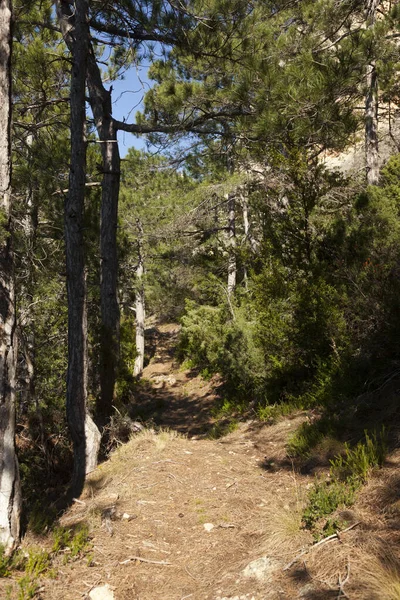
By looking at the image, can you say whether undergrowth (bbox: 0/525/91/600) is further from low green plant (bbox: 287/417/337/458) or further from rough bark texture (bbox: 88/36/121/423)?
rough bark texture (bbox: 88/36/121/423)

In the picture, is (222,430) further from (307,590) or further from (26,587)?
(307,590)

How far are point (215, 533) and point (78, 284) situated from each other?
351 cm

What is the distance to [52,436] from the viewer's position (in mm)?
7727

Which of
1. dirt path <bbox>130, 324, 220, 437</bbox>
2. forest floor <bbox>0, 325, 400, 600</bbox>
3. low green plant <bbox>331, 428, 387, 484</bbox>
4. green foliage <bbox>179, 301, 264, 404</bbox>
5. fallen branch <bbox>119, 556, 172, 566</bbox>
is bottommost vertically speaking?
dirt path <bbox>130, 324, 220, 437</bbox>

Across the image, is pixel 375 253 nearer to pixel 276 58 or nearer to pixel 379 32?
pixel 276 58

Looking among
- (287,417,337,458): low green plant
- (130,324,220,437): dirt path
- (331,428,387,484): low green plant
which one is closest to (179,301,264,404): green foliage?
(130,324,220,437): dirt path

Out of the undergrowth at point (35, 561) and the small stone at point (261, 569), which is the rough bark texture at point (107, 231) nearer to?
the undergrowth at point (35, 561)

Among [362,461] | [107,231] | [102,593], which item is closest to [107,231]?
[107,231]

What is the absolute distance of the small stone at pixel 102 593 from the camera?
342cm

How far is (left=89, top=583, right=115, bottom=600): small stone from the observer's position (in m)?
3.42

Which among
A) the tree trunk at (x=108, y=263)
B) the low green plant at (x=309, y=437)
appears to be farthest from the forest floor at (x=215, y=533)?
the tree trunk at (x=108, y=263)

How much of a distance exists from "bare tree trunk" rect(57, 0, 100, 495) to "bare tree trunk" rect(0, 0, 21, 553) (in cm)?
155

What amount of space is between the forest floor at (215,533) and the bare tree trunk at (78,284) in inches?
14.4

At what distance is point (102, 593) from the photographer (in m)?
3.47
